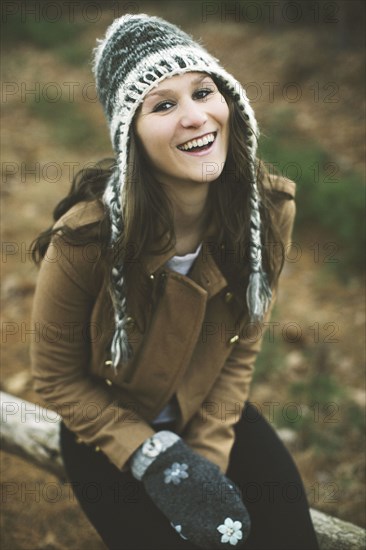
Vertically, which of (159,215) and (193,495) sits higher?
(159,215)

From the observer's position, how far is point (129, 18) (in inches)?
76.9

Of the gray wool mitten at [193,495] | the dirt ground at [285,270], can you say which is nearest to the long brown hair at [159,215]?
the gray wool mitten at [193,495]

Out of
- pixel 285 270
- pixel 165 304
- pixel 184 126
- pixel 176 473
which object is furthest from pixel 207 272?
pixel 285 270

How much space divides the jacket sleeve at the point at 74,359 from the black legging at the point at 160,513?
0.11m

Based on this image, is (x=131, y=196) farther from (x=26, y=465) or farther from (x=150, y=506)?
(x=26, y=465)

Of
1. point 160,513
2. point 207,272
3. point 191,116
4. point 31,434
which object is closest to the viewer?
point 191,116

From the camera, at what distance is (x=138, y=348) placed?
214 centimetres

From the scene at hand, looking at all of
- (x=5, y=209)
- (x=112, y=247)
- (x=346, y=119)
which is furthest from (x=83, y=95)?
(x=112, y=247)

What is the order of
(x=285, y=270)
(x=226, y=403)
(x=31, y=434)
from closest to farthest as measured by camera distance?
(x=226, y=403) → (x=31, y=434) → (x=285, y=270)

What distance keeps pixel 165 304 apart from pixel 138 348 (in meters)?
0.21

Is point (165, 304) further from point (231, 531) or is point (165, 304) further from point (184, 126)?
point (231, 531)

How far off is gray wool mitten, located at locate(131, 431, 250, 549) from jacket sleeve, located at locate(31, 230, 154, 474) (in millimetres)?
99

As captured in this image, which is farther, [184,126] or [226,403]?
[226,403]

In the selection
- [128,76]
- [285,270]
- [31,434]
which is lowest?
[285,270]
